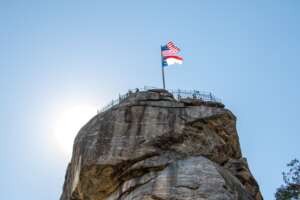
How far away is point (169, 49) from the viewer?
42938 mm

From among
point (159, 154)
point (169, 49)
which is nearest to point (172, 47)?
point (169, 49)

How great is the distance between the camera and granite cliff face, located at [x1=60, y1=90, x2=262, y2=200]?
3031 centimetres

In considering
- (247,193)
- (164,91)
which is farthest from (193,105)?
(247,193)

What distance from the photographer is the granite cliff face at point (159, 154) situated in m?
30.3

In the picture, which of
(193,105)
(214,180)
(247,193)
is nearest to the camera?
(214,180)

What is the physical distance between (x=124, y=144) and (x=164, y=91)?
6.31 metres

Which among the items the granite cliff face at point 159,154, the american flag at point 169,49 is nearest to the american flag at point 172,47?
the american flag at point 169,49

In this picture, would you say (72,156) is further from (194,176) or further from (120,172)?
(194,176)

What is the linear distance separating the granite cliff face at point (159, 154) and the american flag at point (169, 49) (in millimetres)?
5838

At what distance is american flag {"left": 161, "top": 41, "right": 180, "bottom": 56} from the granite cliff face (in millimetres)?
5838

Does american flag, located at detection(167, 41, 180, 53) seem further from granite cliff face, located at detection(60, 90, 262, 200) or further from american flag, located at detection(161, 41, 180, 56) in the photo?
A: granite cliff face, located at detection(60, 90, 262, 200)

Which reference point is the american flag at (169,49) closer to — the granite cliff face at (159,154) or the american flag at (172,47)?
the american flag at (172,47)

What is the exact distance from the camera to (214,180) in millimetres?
30031

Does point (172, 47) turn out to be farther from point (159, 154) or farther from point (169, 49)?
point (159, 154)
